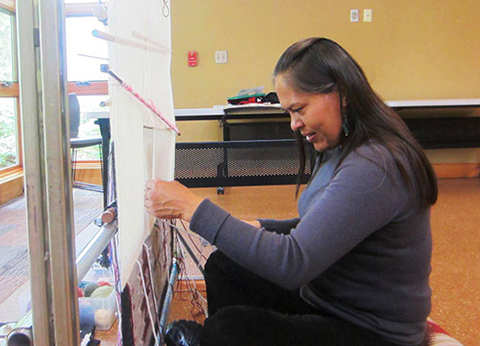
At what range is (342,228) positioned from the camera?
2.38ft

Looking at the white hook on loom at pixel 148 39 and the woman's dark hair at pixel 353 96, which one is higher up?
the white hook on loom at pixel 148 39

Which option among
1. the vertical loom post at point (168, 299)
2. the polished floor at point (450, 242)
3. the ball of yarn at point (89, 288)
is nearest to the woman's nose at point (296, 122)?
the vertical loom post at point (168, 299)

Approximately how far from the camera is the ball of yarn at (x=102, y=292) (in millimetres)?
1536

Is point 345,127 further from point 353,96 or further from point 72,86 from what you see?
point 72,86

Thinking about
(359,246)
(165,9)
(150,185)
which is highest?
(165,9)

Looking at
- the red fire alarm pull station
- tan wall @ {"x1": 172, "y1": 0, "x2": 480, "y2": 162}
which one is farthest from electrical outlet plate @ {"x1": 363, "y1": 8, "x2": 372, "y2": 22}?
the red fire alarm pull station

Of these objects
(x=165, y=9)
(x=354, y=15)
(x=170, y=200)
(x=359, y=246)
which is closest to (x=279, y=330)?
(x=359, y=246)

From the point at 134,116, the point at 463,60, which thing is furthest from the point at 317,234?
the point at 463,60

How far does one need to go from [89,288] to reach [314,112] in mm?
1205

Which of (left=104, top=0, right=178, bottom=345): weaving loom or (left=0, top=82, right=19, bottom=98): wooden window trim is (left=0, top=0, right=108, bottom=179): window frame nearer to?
(left=0, top=82, right=19, bottom=98): wooden window trim

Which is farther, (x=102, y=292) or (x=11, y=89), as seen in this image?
(x=11, y=89)

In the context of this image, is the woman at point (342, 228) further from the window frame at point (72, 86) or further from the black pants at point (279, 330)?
the window frame at point (72, 86)

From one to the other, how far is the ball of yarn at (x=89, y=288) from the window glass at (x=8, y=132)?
90.2 inches

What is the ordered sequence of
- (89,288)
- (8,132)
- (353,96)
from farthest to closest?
(8,132), (89,288), (353,96)
